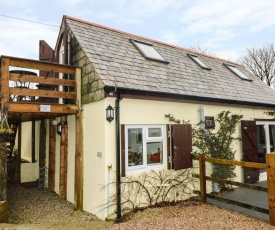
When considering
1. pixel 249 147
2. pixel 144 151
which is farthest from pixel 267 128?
pixel 144 151

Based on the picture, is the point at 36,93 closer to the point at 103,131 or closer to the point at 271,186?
the point at 103,131

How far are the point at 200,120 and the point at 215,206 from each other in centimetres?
272

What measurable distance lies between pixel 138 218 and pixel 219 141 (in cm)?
402

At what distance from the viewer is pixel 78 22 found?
26.9ft

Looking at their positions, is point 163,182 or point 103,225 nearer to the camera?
point 103,225

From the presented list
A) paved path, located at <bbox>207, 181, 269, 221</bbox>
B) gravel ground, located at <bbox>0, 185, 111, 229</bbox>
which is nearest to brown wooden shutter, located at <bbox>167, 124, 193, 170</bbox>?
paved path, located at <bbox>207, 181, 269, 221</bbox>

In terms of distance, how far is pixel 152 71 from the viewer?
24.3 feet

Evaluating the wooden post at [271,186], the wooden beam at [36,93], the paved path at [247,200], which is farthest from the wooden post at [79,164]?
the wooden post at [271,186]

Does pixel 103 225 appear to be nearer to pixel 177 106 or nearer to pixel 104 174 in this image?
pixel 104 174

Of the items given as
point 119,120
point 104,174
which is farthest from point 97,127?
point 104,174

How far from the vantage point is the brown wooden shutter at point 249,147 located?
8.45m

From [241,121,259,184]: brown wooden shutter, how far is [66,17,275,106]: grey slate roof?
104 cm

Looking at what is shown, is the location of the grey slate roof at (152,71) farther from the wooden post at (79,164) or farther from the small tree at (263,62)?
the small tree at (263,62)

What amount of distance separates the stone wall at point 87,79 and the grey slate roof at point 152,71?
0.56 ft
